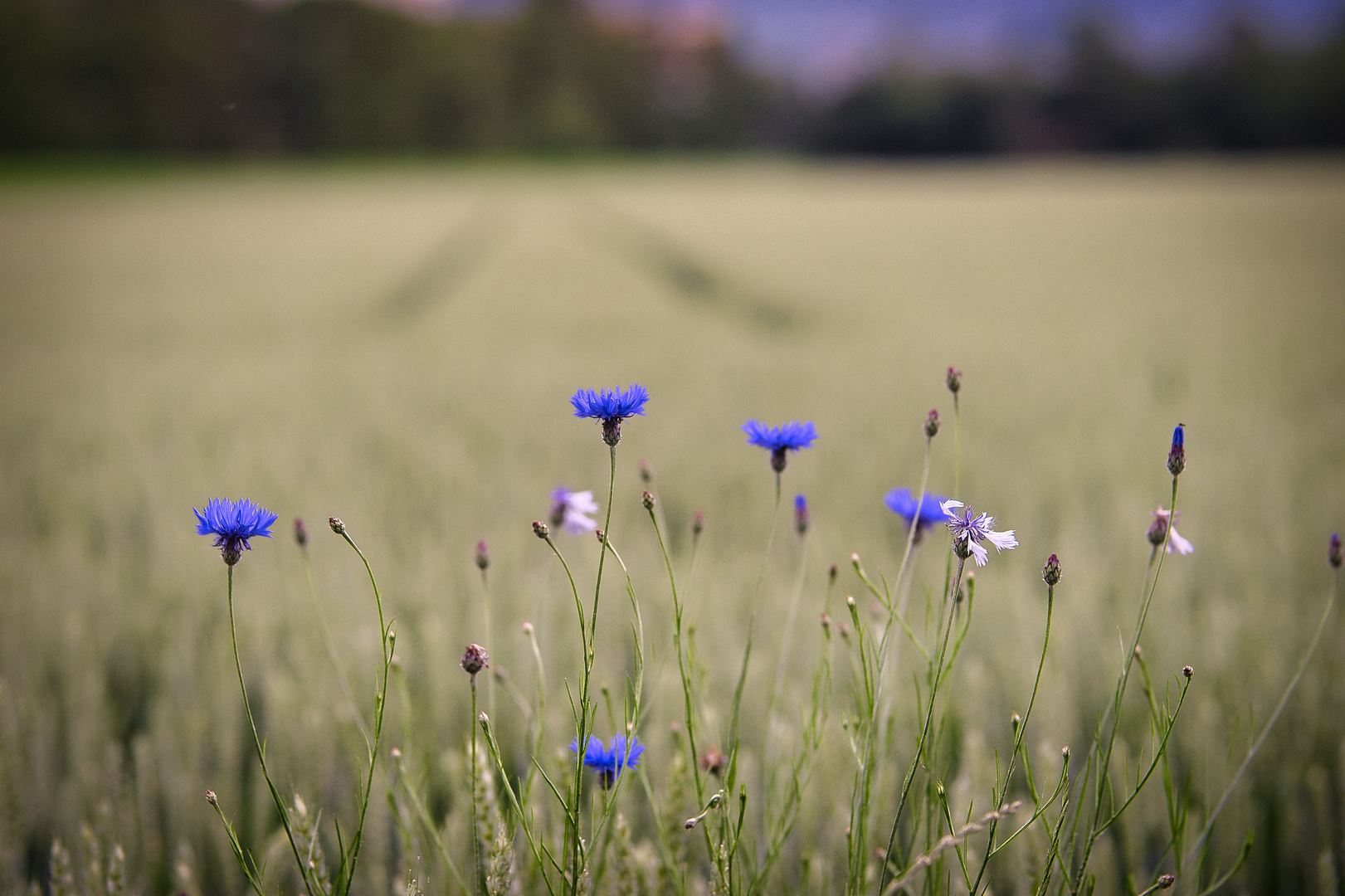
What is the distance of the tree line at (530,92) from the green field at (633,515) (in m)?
1.24

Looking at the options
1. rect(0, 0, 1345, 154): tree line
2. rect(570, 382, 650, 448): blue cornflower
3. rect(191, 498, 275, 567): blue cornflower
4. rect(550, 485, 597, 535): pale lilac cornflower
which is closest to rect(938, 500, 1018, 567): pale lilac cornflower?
rect(570, 382, 650, 448): blue cornflower

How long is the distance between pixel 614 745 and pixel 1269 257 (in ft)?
29.0

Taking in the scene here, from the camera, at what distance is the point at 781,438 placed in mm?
835

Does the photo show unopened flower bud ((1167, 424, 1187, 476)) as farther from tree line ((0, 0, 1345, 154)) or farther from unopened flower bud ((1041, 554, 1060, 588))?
tree line ((0, 0, 1345, 154))

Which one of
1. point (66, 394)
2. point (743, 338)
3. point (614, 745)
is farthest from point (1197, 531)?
point (66, 394)

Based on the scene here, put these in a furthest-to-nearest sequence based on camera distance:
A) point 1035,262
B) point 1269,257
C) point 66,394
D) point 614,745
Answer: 1. point 1035,262
2. point 1269,257
3. point 66,394
4. point 614,745

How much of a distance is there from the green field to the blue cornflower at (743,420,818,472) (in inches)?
12.3

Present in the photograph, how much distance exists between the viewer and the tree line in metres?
14.4

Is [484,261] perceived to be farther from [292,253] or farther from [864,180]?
[864,180]

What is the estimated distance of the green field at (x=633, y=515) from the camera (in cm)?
124

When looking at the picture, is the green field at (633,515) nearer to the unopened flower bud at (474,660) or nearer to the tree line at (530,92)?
the unopened flower bud at (474,660)

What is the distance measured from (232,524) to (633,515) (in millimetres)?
1640

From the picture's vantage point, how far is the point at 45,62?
12445 mm

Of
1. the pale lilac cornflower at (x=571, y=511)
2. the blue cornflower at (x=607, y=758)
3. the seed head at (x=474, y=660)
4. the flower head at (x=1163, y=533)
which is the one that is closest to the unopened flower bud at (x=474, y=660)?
the seed head at (x=474, y=660)
